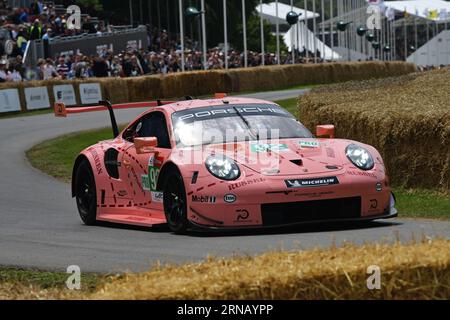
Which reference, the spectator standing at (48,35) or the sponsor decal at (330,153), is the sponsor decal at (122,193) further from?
the spectator standing at (48,35)

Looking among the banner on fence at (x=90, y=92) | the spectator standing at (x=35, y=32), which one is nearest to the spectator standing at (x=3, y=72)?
the banner on fence at (x=90, y=92)

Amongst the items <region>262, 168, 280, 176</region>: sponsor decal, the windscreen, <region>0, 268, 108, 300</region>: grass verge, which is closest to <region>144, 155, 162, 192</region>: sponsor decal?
the windscreen

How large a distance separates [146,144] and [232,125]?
2.79 ft

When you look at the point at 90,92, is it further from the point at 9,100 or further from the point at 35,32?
the point at 35,32

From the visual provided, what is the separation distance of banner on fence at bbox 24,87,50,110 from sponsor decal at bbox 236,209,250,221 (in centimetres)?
2286

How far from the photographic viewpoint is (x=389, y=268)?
5355 mm

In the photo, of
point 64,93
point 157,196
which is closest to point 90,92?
point 64,93

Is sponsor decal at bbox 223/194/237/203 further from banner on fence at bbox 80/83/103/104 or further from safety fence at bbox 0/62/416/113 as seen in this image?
banner on fence at bbox 80/83/103/104

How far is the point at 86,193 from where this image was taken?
12.7m

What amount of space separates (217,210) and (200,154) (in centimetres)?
64

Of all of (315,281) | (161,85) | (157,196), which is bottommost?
(161,85)

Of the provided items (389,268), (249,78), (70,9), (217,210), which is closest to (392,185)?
(217,210)
